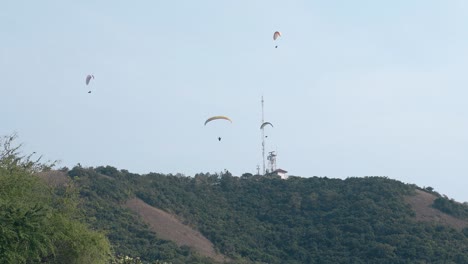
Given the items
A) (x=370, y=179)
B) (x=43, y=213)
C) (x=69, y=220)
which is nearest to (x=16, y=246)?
(x=43, y=213)

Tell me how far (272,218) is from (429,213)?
13002 millimetres

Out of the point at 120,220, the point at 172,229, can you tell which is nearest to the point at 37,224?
the point at 120,220

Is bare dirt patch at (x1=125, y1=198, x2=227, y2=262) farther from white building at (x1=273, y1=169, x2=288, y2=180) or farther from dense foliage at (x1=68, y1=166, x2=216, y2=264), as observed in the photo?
white building at (x1=273, y1=169, x2=288, y2=180)

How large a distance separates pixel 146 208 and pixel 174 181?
1083 centimetres

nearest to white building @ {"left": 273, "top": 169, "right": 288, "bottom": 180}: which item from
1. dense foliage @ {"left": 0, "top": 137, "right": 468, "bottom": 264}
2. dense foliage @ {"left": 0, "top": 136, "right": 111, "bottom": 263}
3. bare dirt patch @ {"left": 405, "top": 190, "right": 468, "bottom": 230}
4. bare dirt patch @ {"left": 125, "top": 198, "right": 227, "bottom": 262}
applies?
dense foliage @ {"left": 0, "top": 137, "right": 468, "bottom": 264}

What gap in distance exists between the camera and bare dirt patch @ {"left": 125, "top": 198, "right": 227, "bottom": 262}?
62469 millimetres

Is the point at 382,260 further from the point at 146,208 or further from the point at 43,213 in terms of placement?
the point at 43,213

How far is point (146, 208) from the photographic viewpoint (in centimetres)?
6775

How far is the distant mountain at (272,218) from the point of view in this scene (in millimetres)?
61656

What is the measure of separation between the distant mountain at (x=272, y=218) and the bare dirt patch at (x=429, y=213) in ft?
0.38

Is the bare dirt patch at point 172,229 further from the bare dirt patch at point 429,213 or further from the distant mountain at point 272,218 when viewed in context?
the bare dirt patch at point 429,213

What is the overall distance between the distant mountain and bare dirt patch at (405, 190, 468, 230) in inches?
4.5

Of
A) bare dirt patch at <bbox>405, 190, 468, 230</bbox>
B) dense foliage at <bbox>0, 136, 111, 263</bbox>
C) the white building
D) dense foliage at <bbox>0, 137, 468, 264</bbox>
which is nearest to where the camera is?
dense foliage at <bbox>0, 136, 111, 263</bbox>

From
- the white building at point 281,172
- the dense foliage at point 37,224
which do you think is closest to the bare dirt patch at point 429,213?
the white building at point 281,172
